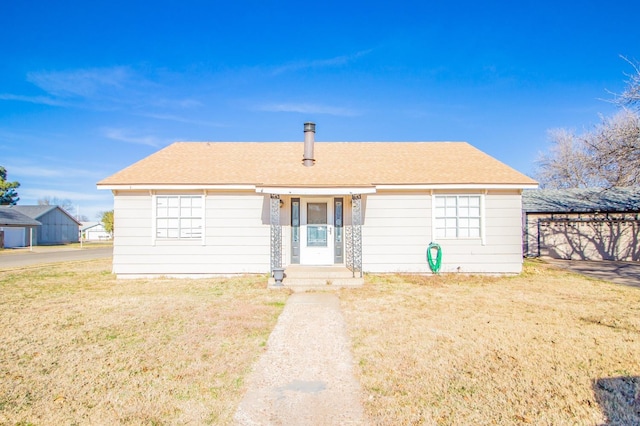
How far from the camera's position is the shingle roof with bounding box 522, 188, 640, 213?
52.5ft

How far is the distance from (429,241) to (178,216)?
762 cm

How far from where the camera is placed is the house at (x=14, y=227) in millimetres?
33416

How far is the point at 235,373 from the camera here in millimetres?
3943

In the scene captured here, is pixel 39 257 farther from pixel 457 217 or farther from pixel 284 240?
pixel 457 217

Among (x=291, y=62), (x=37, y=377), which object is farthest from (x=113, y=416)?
(x=291, y=62)

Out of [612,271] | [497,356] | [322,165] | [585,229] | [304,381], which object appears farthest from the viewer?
[585,229]

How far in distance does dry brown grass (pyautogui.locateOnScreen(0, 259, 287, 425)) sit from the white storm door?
271 centimetres

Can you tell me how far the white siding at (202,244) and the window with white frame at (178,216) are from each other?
20 centimetres

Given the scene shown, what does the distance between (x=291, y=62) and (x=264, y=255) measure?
977cm

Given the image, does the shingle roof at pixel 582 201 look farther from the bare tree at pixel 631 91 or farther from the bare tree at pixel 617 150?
the bare tree at pixel 631 91

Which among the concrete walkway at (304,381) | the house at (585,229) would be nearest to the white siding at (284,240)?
the concrete walkway at (304,381)

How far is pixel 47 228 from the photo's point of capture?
42125 millimetres

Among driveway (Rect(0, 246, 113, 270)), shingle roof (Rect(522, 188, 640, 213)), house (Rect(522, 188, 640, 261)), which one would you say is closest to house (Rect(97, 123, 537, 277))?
house (Rect(522, 188, 640, 261))

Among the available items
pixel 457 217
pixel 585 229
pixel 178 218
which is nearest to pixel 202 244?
pixel 178 218
